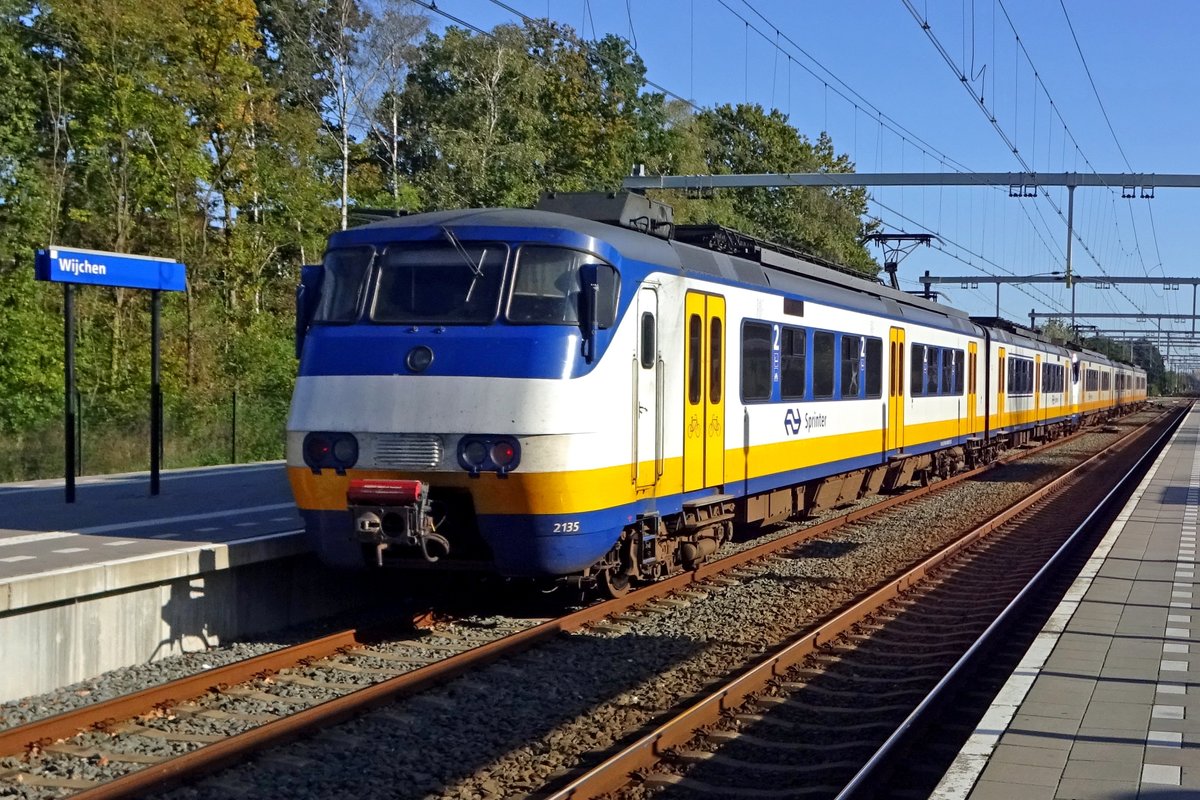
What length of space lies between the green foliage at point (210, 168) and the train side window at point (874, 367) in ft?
27.3

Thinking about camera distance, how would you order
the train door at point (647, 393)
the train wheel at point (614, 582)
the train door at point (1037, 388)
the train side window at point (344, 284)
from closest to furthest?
the train side window at point (344, 284) < the train door at point (647, 393) < the train wheel at point (614, 582) < the train door at point (1037, 388)

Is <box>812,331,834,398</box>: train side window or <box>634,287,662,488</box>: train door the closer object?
<box>634,287,662,488</box>: train door

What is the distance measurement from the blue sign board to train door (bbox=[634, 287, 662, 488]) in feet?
19.9

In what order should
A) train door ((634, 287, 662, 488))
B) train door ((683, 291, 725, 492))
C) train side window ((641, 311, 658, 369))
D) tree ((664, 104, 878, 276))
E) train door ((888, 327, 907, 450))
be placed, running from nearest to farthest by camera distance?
1. train door ((634, 287, 662, 488))
2. train side window ((641, 311, 658, 369))
3. train door ((683, 291, 725, 492))
4. train door ((888, 327, 907, 450))
5. tree ((664, 104, 878, 276))

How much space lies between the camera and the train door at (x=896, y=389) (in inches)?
734

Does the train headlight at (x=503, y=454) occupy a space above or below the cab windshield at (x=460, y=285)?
below

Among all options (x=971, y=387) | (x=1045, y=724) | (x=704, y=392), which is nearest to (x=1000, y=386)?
(x=971, y=387)

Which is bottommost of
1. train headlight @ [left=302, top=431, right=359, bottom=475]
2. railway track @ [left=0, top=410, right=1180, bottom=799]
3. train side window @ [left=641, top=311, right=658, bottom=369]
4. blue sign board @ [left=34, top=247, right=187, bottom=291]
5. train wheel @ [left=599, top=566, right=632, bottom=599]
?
railway track @ [left=0, top=410, right=1180, bottom=799]

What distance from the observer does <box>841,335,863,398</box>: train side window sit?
53.0 feet

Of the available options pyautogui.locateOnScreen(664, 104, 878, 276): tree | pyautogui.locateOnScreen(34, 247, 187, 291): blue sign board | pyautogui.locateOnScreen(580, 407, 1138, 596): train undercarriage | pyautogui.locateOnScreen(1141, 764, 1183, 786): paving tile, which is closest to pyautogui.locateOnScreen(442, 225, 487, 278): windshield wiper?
pyautogui.locateOnScreen(580, 407, 1138, 596): train undercarriage

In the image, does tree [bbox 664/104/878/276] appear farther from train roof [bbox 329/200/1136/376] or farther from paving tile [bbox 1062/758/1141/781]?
paving tile [bbox 1062/758/1141/781]

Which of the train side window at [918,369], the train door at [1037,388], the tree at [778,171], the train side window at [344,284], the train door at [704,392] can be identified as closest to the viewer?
the train side window at [344,284]

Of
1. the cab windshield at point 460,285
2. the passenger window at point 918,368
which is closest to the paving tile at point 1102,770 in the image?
the cab windshield at point 460,285

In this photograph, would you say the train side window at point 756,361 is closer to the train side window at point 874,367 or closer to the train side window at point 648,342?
the train side window at point 648,342
